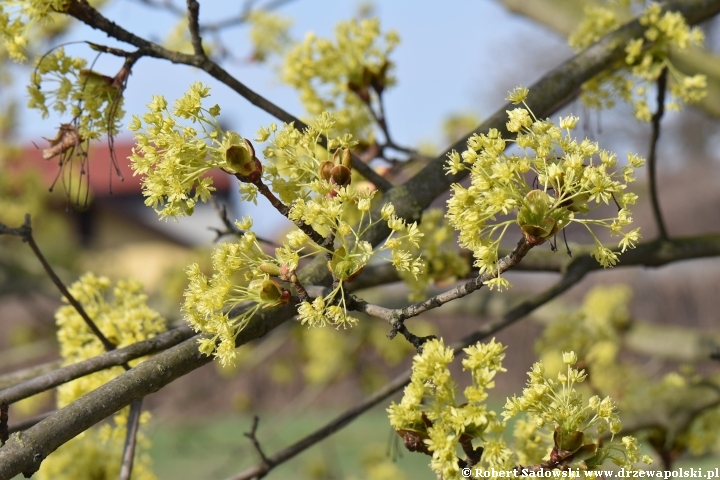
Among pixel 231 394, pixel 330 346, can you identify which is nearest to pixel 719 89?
pixel 330 346

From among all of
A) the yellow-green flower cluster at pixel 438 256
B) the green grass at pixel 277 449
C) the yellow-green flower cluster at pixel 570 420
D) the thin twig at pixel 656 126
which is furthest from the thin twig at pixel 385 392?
the green grass at pixel 277 449

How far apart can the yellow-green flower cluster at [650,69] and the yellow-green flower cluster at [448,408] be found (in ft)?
5.33

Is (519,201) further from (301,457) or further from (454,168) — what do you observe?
(301,457)

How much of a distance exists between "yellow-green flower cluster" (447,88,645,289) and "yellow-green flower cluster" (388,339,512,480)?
16cm

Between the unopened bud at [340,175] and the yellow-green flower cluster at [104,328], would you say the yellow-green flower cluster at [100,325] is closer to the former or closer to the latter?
the yellow-green flower cluster at [104,328]

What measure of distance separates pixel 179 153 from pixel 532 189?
0.71 meters

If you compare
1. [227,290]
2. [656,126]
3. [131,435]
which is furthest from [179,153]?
[656,126]

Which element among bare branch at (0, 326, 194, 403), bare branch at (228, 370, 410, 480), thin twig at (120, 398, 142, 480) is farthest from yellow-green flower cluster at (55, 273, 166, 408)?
bare branch at (228, 370, 410, 480)

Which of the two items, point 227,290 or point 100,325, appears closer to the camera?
point 227,290

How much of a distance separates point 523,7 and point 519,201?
2733 millimetres

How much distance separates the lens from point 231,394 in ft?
53.8

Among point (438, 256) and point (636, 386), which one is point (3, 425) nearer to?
point (438, 256)

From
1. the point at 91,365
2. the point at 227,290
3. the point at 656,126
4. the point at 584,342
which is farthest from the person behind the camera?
the point at 584,342

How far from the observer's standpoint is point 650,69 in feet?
8.84
